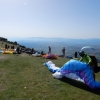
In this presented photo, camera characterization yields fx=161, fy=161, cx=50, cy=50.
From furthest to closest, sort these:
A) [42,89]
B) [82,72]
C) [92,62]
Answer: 1. [92,62]
2. [82,72]
3. [42,89]

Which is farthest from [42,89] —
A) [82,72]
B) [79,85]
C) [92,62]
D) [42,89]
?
[92,62]

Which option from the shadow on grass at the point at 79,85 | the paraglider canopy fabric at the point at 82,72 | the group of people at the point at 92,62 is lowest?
the shadow on grass at the point at 79,85

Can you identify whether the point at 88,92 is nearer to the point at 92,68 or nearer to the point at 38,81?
the point at 92,68

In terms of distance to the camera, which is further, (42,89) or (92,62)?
(92,62)

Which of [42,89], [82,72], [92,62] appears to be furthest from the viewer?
[92,62]

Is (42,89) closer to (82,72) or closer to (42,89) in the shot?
(42,89)

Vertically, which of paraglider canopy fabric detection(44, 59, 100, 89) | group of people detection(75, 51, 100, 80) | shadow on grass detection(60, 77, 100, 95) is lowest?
shadow on grass detection(60, 77, 100, 95)

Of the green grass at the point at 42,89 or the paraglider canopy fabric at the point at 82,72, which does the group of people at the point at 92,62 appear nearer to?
the paraglider canopy fabric at the point at 82,72

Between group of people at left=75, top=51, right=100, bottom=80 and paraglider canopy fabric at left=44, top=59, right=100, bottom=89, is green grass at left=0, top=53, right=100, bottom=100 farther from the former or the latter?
group of people at left=75, top=51, right=100, bottom=80

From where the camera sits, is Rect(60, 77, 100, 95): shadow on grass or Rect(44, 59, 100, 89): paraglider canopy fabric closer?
Rect(60, 77, 100, 95): shadow on grass

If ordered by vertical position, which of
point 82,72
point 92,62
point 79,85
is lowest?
point 79,85

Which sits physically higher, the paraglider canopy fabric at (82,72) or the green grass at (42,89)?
the paraglider canopy fabric at (82,72)

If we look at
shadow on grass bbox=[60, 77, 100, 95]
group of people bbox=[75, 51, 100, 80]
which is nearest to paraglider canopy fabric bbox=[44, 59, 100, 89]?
shadow on grass bbox=[60, 77, 100, 95]

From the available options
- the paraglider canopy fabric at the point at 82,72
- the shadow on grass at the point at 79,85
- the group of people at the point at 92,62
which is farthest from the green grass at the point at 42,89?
the group of people at the point at 92,62
